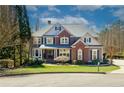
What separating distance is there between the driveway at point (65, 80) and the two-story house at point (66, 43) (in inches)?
31.2

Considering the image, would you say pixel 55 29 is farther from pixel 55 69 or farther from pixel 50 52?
pixel 55 69

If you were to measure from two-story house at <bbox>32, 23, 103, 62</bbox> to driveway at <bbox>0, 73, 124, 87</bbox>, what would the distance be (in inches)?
31.2

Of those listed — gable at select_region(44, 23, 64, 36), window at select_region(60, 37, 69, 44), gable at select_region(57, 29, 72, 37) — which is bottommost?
window at select_region(60, 37, 69, 44)

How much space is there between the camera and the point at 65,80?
12.7 m

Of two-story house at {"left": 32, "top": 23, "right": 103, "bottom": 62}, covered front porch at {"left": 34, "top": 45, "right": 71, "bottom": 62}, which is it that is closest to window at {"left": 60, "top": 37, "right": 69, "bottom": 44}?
two-story house at {"left": 32, "top": 23, "right": 103, "bottom": 62}

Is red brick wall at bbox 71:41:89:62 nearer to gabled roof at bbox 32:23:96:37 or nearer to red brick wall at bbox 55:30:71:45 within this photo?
gabled roof at bbox 32:23:96:37

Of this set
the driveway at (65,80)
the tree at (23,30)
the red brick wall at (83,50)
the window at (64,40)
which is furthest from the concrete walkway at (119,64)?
the tree at (23,30)

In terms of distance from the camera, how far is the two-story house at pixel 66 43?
13.7 meters

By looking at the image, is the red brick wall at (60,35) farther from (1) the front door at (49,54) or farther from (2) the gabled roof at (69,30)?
(1) the front door at (49,54)

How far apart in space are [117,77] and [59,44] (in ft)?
6.88

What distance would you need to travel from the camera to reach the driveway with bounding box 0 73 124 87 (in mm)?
12258
